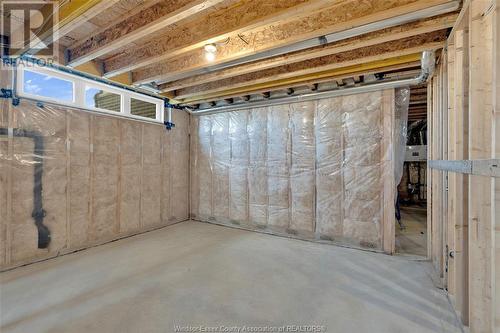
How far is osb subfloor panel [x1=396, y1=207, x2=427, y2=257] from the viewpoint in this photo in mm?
3377

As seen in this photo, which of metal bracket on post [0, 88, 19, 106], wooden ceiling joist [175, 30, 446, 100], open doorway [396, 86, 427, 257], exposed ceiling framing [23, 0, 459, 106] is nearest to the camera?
exposed ceiling framing [23, 0, 459, 106]

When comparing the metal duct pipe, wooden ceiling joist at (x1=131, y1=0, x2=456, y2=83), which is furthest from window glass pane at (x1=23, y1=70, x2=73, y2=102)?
Answer: the metal duct pipe

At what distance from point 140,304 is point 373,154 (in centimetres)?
337

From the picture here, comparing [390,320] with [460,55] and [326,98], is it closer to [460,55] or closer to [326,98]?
[460,55]

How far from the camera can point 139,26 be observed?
2.11 m

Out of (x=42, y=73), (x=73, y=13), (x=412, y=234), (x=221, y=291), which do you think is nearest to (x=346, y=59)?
(x=73, y=13)

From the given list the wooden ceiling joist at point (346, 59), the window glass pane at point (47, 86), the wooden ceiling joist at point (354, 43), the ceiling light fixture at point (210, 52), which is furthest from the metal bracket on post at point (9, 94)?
the wooden ceiling joist at point (346, 59)

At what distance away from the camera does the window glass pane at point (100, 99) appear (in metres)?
3.40

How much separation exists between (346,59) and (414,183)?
18.9 feet

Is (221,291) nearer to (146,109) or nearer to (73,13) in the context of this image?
(73,13)

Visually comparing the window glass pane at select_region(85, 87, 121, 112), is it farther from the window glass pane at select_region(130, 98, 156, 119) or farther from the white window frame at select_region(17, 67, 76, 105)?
the window glass pane at select_region(130, 98, 156, 119)

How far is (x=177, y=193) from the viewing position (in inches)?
193

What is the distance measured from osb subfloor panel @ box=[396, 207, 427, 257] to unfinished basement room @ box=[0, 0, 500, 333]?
0.07 metres

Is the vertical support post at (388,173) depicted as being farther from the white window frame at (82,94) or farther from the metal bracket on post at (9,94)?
the metal bracket on post at (9,94)
